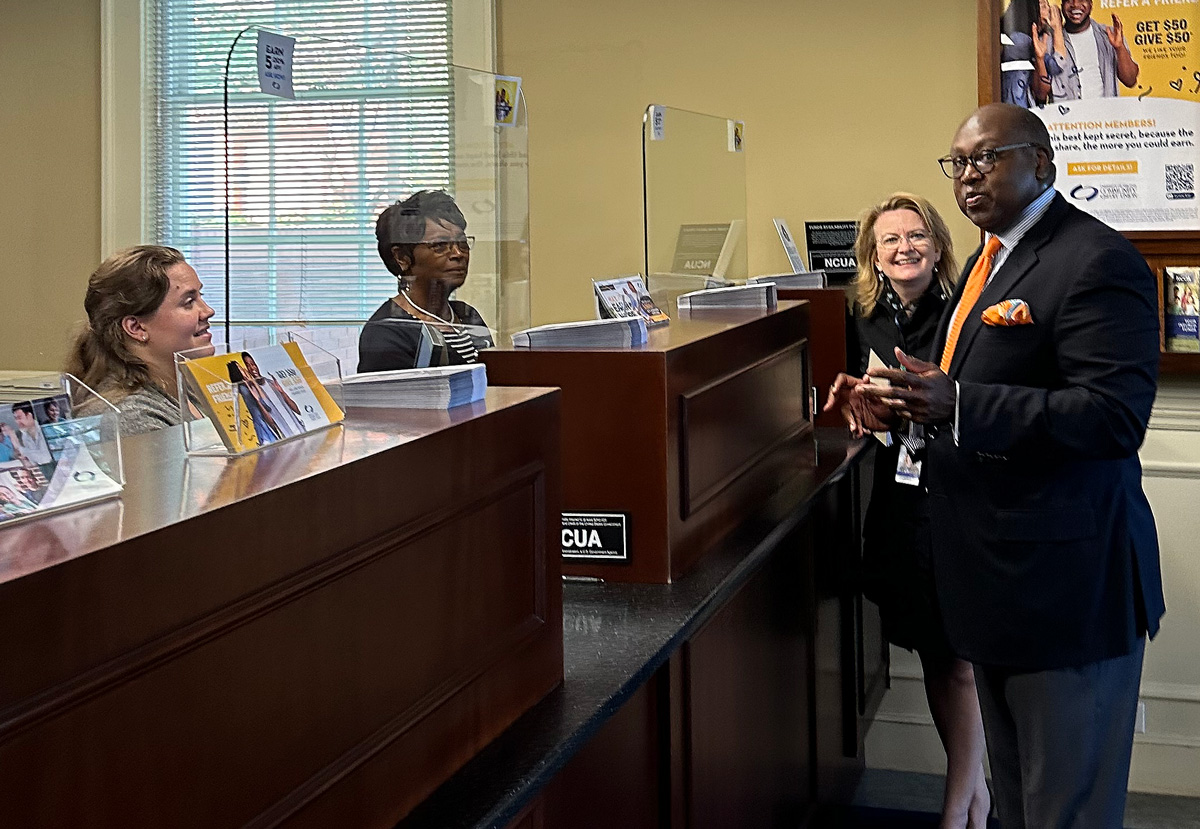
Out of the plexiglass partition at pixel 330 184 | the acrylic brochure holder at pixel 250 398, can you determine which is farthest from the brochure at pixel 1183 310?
the acrylic brochure holder at pixel 250 398

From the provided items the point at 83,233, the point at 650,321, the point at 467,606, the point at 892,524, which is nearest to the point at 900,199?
the point at 892,524

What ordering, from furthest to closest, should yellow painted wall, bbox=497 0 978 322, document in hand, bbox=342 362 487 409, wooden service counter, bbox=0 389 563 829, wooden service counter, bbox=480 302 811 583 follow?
yellow painted wall, bbox=497 0 978 322, wooden service counter, bbox=480 302 811 583, document in hand, bbox=342 362 487 409, wooden service counter, bbox=0 389 563 829

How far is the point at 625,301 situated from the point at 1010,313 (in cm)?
79

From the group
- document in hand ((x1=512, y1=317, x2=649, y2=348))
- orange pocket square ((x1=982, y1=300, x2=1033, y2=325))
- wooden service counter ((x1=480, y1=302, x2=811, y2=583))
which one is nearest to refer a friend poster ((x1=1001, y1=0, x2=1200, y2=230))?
orange pocket square ((x1=982, y1=300, x2=1033, y2=325))

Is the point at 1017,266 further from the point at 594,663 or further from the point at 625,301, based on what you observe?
the point at 594,663

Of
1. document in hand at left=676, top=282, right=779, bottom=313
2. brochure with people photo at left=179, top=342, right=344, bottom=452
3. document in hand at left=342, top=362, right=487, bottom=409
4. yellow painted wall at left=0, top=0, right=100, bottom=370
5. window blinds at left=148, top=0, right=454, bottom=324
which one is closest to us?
brochure with people photo at left=179, top=342, right=344, bottom=452

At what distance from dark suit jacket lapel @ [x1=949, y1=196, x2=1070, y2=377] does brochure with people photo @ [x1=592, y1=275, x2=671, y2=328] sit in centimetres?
67

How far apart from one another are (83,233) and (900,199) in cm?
378

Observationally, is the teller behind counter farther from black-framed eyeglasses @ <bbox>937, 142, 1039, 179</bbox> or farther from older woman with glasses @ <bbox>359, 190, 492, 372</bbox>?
black-framed eyeglasses @ <bbox>937, 142, 1039, 179</bbox>

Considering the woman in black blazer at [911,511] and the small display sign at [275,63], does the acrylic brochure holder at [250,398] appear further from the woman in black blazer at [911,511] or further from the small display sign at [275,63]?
the woman in black blazer at [911,511]

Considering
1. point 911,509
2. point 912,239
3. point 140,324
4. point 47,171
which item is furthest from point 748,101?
point 47,171

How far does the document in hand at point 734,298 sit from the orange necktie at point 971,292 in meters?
0.73

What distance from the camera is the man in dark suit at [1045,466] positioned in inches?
92.8

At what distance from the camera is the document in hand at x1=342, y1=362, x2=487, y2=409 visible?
5.28ft
